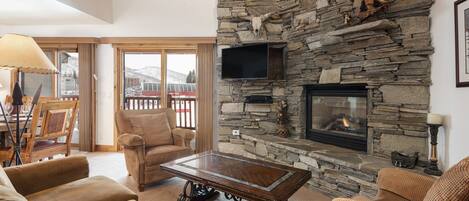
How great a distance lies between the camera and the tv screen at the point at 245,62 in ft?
11.8

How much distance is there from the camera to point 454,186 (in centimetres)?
97

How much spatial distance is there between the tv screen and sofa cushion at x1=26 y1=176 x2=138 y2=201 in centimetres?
239

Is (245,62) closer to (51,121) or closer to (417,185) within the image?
(51,121)

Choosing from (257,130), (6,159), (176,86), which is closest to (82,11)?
(176,86)

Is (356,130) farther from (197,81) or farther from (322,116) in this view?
(197,81)

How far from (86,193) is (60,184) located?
343 millimetres

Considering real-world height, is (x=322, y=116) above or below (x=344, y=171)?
above

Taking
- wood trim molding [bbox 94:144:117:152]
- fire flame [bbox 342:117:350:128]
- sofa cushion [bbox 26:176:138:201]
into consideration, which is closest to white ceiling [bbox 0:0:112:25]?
wood trim molding [bbox 94:144:117:152]

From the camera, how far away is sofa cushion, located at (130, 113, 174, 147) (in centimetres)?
321

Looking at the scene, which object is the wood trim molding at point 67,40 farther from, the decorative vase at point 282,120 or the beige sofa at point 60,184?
the decorative vase at point 282,120

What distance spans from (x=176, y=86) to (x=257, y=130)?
1791mm

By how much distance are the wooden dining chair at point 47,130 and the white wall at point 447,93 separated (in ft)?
12.2

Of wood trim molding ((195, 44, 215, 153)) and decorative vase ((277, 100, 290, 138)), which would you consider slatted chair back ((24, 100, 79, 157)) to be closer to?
wood trim molding ((195, 44, 215, 153))

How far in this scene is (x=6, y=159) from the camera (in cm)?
266
